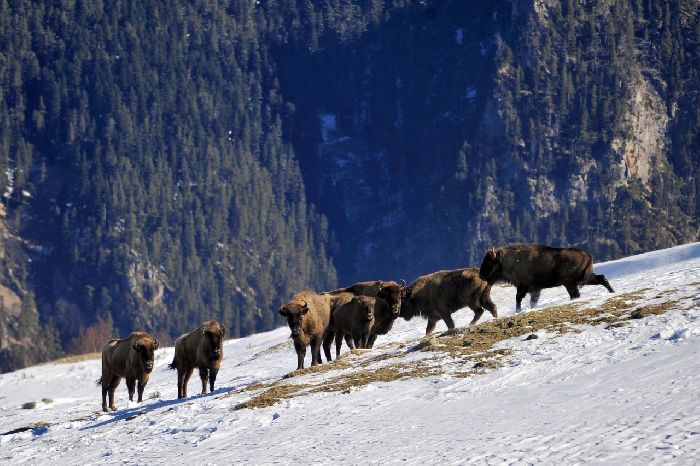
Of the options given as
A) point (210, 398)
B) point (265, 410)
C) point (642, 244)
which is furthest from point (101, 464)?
point (642, 244)

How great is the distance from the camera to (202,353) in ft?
102

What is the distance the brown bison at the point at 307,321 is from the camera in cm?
2988

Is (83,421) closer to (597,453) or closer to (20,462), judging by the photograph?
(20,462)

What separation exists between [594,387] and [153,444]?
8011 millimetres

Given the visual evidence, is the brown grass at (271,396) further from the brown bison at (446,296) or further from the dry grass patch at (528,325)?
the brown bison at (446,296)

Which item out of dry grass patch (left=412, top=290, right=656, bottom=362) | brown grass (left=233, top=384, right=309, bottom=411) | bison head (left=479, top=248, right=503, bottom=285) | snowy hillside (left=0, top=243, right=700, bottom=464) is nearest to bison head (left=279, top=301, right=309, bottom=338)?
snowy hillside (left=0, top=243, right=700, bottom=464)

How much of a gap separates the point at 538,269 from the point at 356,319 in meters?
4.77

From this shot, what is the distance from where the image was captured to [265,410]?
23.8m

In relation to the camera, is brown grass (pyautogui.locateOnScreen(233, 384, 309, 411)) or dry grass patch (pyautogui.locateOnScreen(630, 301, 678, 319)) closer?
brown grass (pyautogui.locateOnScreen(233, 384, 309, 411))

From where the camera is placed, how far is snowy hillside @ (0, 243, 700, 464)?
18.3 metres

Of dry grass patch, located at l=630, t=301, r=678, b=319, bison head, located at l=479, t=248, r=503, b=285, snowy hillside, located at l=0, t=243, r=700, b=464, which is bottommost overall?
snowy hillside, located at l=0, t=243, r=700, b=464

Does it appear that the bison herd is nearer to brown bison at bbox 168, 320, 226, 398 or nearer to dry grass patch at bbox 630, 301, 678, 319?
brown bison at bbox 168, 320, 226, 398

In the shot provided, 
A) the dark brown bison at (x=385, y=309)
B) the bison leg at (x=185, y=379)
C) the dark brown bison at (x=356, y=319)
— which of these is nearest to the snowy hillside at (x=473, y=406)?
the bison leg at (x=185, y=379)

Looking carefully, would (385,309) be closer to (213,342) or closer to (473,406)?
(213,342)
